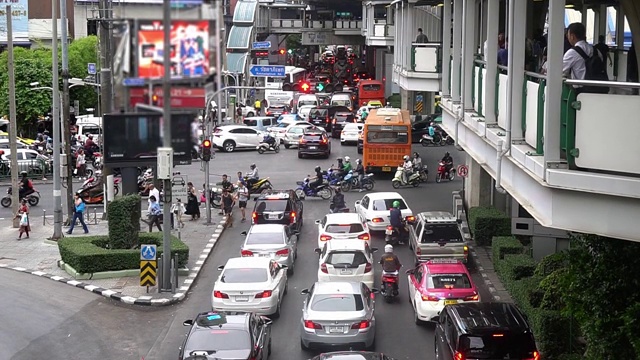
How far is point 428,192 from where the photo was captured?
43.7 meters

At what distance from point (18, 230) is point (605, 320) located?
27.2m

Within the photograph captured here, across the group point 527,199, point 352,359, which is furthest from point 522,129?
point 352,359

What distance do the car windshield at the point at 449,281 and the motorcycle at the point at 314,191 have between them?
1948 centimetres

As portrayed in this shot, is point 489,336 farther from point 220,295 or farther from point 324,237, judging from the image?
point 324,237

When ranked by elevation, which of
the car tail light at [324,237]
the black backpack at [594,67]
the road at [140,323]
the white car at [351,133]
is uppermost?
the black backpack at [594,67]

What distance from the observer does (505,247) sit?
27.7 meters

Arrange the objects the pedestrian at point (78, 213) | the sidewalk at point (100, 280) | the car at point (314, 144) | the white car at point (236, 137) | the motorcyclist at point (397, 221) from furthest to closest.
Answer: the white car at point (236, 137) < the car at point (314, 144) < the pedestrian at point (78, 213) < the motorcyclist at point (397, 221) < the sidewalk at point (100, 280)

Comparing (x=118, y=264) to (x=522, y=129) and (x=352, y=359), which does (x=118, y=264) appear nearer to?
(x=352, y=359)

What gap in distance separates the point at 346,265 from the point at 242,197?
43.3ft

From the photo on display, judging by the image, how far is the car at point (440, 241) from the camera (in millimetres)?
28859

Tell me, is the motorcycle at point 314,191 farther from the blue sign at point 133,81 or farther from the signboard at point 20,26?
the signboard at point 20,26

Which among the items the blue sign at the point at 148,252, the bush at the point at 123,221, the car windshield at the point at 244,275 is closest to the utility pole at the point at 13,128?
the bush at the point at 123,221

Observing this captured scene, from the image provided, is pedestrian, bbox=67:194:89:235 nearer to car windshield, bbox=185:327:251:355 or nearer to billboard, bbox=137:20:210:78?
car windshield, bbox=185:327:251:355

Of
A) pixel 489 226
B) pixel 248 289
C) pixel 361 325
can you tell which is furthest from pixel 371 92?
pixel 361 325
